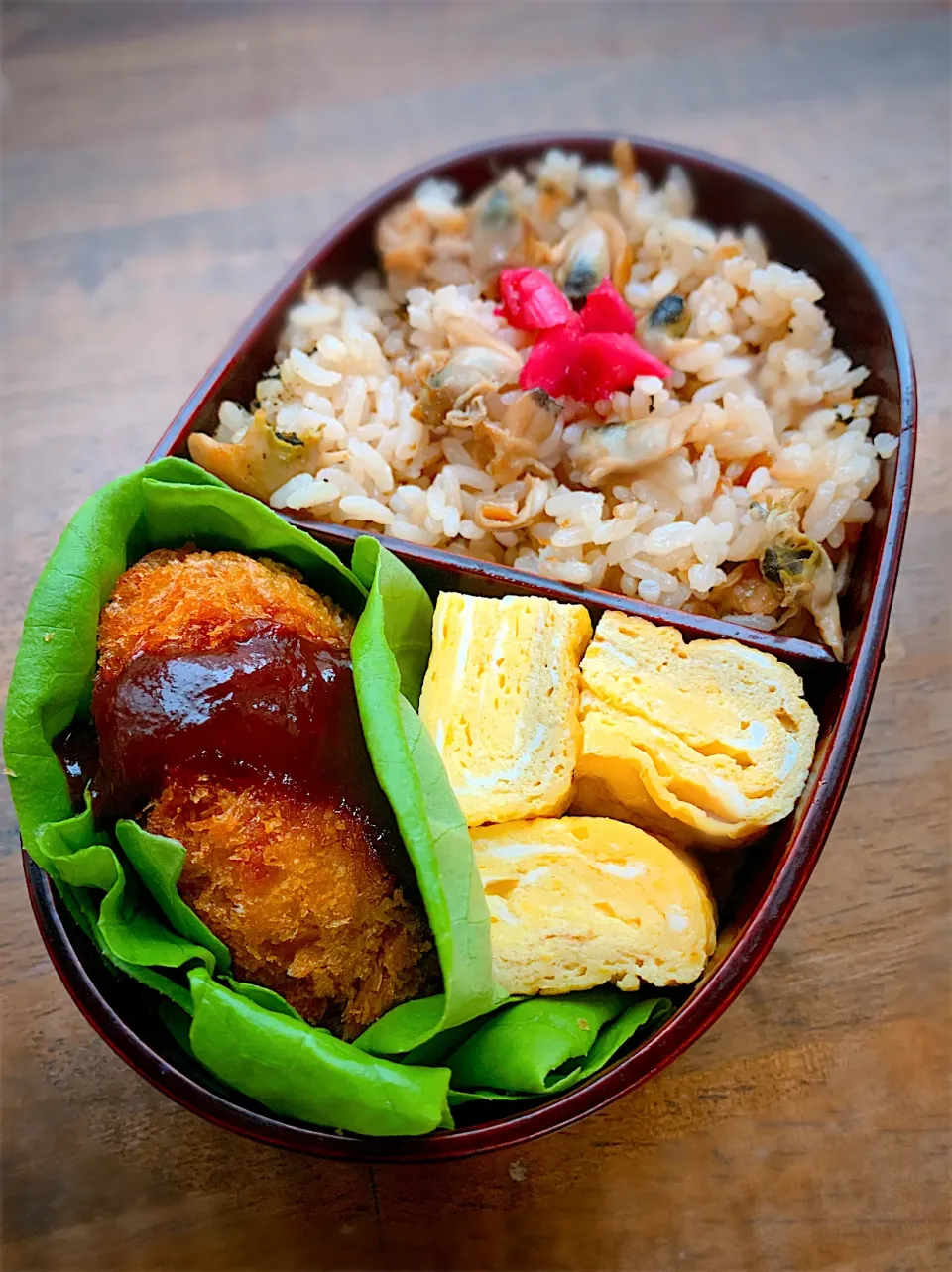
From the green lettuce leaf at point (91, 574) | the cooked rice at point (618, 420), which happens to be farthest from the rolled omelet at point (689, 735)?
the green lettuce leaf at point (91, 574)

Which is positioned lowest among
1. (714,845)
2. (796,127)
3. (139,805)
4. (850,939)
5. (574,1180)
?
(574,1180)

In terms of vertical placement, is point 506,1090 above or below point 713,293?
below

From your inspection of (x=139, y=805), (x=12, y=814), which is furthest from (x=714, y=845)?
(x=12, y=814)

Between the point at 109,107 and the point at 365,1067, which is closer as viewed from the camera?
the point at 365,1067

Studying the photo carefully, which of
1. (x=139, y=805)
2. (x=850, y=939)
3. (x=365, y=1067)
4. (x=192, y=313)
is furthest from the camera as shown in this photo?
(x=192, y=313)

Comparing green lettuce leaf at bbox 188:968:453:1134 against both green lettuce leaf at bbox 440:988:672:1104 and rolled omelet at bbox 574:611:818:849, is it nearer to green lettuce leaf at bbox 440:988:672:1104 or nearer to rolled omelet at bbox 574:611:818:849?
green lettuce leaf at bbox 440:988:672:1104

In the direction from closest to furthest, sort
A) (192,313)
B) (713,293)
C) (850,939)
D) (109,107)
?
(850,939) → (713,293) → (192,313) → (109,107)

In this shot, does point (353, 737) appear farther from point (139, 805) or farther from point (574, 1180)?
point (574, 1180)
